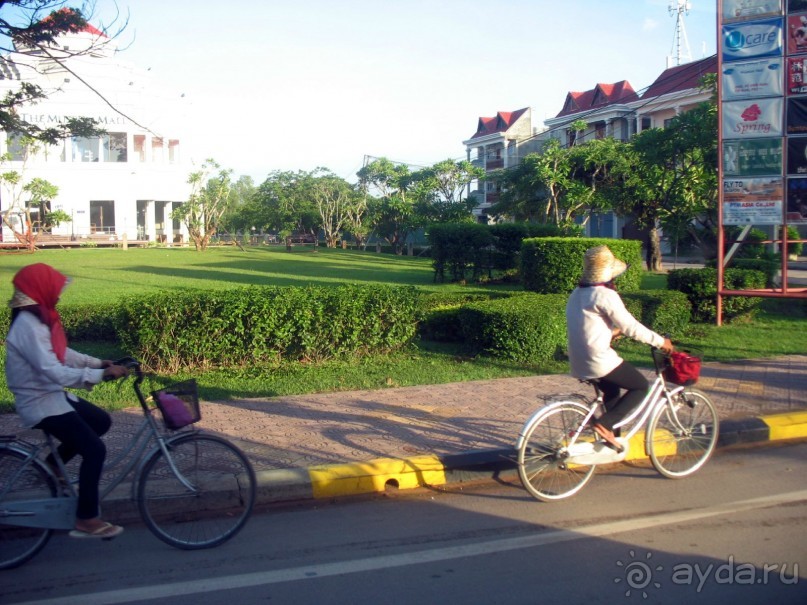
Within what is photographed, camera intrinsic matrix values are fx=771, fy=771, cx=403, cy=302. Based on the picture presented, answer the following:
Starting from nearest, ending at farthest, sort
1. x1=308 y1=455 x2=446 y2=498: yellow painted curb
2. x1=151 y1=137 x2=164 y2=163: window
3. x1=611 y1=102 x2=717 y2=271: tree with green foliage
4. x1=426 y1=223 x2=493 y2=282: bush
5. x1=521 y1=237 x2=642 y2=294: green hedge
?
x1=308 y1=455 x2=446 y2=498: yellow painted curb, x1=521 y1=237 x2=642 y2=294: green hedge, x1=611 y1=102 x2=717 y2=271: tree with green foliage, x1=426 y1=223 x2=493 y2=282: bush, x1=151 y1=137 x2=164 y2=163: window

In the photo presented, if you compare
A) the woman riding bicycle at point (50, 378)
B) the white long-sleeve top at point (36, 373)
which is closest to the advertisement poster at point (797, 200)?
the woman riding bicycle at point (50, 378)

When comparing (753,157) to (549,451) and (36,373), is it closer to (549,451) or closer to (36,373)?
(549,451)

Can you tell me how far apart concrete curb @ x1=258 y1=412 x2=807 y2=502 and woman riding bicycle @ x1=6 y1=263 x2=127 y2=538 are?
144cm

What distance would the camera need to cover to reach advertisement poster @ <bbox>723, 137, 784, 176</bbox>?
12.8 m

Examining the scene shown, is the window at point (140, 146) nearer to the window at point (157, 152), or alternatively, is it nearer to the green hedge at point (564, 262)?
the window at point (157, 152)

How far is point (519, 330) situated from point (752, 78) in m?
6.26

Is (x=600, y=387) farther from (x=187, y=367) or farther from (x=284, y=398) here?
(x=187, y=367)

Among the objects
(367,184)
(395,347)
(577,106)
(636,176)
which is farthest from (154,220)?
(395,347)

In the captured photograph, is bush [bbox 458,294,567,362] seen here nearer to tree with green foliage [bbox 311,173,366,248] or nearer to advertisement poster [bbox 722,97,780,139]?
advertisement poster [bbox 722,97,780,139]

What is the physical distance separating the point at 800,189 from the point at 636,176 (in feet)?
39.8

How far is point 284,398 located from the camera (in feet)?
29.4

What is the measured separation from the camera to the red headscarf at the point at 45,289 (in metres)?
4.68

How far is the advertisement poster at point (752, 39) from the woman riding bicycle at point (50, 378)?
12.0 metres

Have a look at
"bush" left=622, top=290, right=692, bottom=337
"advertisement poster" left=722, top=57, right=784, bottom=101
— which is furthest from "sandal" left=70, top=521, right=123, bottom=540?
"advertisement poster" left=722, top=57, right=784, bottom=101
